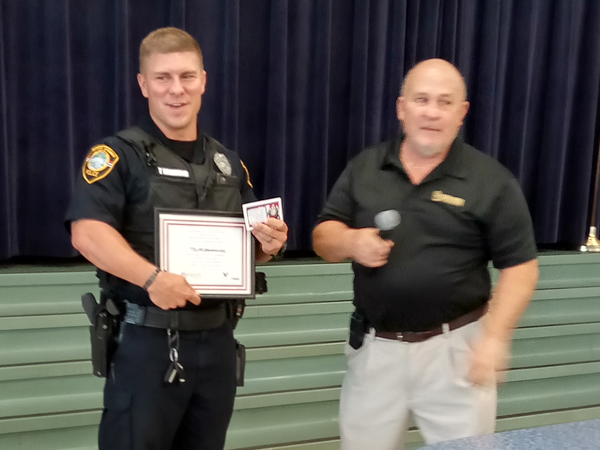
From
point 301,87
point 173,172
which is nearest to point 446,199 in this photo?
point 173,172

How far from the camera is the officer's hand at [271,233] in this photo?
1487 mm

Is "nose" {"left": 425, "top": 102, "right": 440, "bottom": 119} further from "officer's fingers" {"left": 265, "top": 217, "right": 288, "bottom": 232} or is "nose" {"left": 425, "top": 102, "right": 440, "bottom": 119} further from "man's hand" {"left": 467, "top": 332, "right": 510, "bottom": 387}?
→ "man's hand" {"left": 467, "top": 332, "right": 510, "bottom": 387}

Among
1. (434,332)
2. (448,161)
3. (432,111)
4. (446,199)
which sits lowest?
(434,332)

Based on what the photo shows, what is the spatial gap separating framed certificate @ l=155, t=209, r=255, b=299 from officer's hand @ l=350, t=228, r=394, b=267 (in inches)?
11.7

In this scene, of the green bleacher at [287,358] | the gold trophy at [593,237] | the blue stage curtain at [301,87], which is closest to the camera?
the green bleacher at [287,358]

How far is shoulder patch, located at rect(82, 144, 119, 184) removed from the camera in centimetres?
144

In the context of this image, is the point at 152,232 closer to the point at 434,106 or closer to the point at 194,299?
the point at 194,299

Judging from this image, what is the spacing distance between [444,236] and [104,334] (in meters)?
0.98

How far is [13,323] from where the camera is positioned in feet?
7.36

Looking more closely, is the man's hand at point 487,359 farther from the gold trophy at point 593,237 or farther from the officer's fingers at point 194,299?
the gold trophy at point 593,237

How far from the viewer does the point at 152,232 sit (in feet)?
4.92

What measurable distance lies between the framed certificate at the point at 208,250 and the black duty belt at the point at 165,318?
85mm

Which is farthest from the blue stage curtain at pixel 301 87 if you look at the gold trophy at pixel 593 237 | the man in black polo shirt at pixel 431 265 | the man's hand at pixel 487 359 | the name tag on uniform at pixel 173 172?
the man's hand at pixel 487 359

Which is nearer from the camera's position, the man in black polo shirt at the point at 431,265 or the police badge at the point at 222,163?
the man in black polo shirt at the point at 431,265
